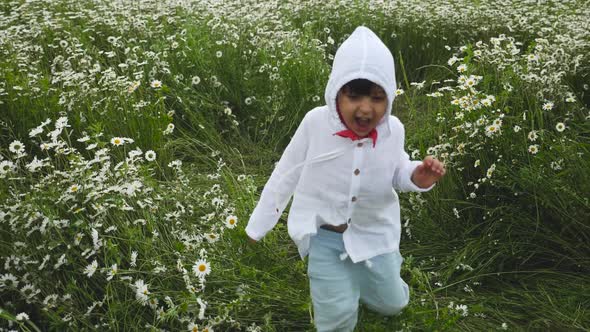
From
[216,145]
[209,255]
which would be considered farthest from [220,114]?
[209,255]

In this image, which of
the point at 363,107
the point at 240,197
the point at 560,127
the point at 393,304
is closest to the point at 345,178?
the point at 363,107

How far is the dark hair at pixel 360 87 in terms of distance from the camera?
6.30 feet

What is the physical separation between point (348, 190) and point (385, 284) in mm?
370

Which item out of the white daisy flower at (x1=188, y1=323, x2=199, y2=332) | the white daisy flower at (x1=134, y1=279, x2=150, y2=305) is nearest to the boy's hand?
the white daisy flower at (x1=188, y1=323, x2=199, y2=332)

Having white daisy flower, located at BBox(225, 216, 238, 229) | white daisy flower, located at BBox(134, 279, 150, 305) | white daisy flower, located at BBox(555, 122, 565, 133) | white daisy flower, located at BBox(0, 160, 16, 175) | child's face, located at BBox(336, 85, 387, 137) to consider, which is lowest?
white daisy flower, located at BBox(225, 216, 238, 229)

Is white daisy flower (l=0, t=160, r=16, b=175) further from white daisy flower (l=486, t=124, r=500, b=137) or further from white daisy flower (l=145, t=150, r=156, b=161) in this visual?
white daisy flower (l=486, t=124, r=500, b=137)

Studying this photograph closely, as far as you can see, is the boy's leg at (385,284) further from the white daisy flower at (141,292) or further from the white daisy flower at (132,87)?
the white daisy flower at (132,87)

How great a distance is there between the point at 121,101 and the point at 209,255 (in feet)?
4.92

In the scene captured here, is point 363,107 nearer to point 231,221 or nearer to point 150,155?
point 231,221

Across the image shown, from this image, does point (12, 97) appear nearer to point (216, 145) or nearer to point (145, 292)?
point (216, 145)

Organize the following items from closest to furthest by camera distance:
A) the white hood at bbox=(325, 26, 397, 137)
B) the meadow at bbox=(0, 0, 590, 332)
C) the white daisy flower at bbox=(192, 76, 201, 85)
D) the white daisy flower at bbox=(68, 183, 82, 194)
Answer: the white hood at bbox=(325, 26, 397, 137), the meadow at bbox=(0, 0, 590, 332), the white daisy flower at bbox=(68, 183, 82, 194), the white daisy flower at bbox=(192, 76, 201, 85)

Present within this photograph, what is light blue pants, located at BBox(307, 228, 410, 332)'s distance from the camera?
2.05 meters

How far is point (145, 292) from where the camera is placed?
7.30 feet

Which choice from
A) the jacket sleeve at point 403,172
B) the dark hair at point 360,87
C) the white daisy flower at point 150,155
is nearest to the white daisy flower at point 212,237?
the white daisy flower at point 150,155
